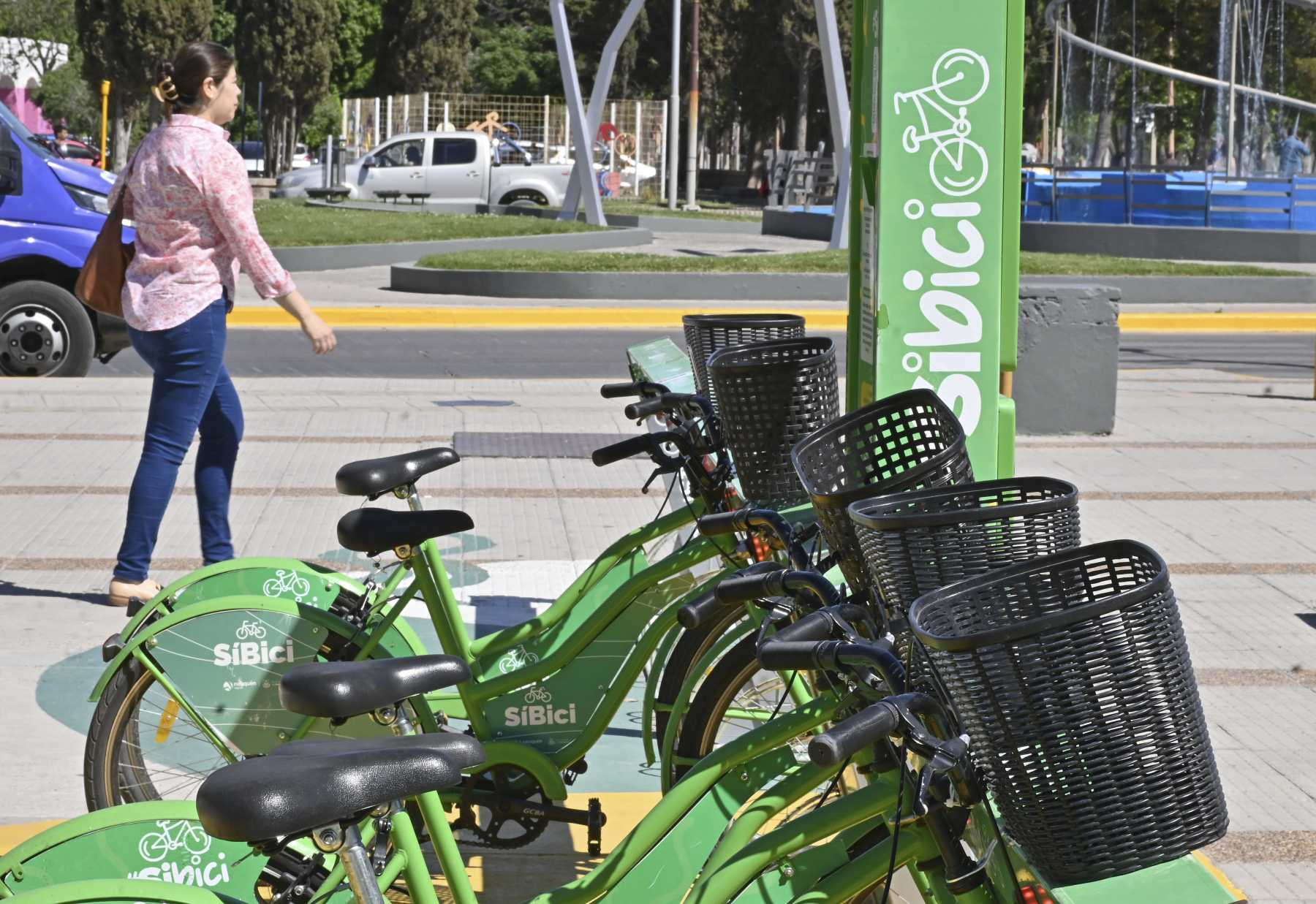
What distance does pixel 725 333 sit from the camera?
412 cm

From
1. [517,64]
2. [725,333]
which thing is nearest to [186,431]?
[725,333]

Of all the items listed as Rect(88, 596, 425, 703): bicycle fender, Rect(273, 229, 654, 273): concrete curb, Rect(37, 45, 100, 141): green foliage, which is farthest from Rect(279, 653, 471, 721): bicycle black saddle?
Rect(37, 45, 100, 141): green foliage

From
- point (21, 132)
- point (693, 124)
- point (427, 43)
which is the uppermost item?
point (427, 43)

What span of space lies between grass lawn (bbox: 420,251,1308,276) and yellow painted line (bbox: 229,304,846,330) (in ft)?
6.08

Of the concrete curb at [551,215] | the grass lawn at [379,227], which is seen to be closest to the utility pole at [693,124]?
the concrete curb at [551,215]

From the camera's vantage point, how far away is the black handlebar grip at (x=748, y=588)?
257cm

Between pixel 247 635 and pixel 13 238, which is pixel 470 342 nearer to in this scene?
pixel 13 238

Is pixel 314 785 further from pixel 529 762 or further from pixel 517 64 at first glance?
pixel 517 64

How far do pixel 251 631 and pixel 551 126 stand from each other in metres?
40.7

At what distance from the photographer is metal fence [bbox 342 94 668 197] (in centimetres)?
4228

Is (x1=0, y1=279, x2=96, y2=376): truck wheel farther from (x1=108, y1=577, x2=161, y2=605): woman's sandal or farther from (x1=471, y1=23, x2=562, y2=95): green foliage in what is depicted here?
(x1=471, y1=23, x2=562, y2=95): green foliage

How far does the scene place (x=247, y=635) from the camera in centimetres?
381

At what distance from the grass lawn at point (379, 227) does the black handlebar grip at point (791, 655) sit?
21154 mm

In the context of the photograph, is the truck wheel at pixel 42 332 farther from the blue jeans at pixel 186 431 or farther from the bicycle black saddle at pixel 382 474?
the bicycle black saddle at pixel 382 474
